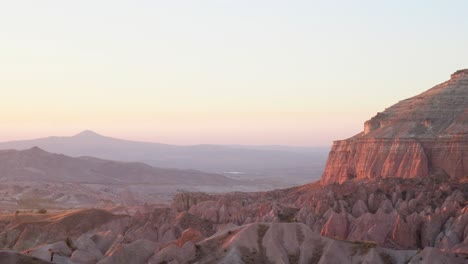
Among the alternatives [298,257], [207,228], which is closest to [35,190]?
[207,228]

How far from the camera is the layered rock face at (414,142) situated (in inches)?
3851

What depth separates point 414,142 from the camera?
10100 centimetres

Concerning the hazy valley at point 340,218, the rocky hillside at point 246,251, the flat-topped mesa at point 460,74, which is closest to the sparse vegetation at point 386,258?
the rocky hillside at point 246,251

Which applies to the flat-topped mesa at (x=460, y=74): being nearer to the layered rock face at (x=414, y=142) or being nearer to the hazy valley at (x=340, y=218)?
the layered rock face at (x=414, y=142)

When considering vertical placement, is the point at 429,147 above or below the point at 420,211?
above

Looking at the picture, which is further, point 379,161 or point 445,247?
point 379,161

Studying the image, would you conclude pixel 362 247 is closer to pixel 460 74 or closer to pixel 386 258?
pixel 386 258

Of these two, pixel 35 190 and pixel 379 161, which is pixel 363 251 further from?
pixel 35 190

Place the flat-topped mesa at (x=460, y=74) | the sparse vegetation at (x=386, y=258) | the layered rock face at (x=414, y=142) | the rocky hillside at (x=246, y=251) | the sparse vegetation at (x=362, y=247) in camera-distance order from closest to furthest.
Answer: the rocky hillside at (x=246, y=251) → the sparse vegetation at (x=386, y=258) → the sparse vegetation at (x=362, y=247) → the layered rock face at (x=414, y=142) → the flat-topped mesa at (x=460, y=74)

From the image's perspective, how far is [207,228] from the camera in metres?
79.4

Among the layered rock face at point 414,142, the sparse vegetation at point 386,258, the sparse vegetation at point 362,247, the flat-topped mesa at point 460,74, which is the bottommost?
the sparse vegetation at point 386,258

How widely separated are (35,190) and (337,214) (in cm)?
11040

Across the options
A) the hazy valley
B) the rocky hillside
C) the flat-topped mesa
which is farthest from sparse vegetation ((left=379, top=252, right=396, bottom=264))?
the flat-topped mesa

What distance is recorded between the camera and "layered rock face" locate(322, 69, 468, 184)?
9782 cm
